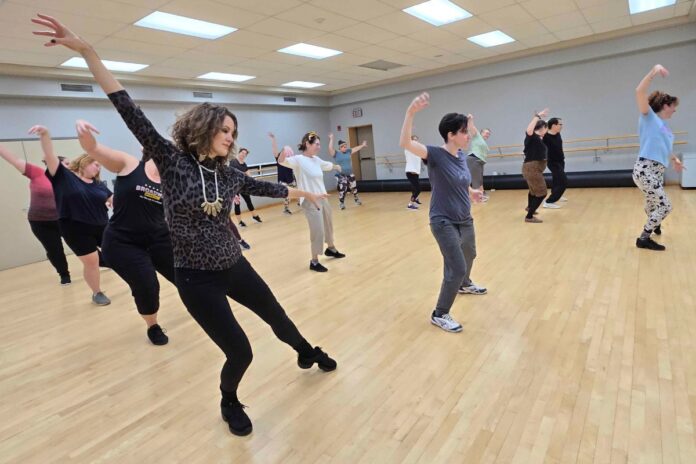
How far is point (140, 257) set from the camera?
2.72 meters

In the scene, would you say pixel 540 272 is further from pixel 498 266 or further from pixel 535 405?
pixel 535 405

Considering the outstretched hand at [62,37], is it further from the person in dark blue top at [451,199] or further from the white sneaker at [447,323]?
the white sneaker at [447,323]

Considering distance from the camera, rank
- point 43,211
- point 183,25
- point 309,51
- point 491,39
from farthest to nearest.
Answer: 1. point 491,39
2. point 309,51
3. point 183,25
4. point 43,211

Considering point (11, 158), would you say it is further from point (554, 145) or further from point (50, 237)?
point (554, 145)

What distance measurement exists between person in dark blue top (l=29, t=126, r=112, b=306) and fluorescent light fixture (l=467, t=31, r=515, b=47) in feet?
20.9

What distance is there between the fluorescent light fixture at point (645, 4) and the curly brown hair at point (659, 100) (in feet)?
11.2

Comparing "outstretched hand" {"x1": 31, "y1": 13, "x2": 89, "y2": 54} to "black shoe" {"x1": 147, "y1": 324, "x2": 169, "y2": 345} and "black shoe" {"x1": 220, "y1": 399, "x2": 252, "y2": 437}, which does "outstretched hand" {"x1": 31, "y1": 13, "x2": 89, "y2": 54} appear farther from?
"black shoe" {"x1": 147, "y1": 324, "x2": 169, "y2": 345}

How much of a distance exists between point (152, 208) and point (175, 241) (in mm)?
1252

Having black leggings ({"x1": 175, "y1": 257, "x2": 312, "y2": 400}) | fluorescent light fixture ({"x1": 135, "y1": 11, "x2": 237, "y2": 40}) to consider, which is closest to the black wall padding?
fluorescent light fixture ({"x1": 135, "y1": 11, "x2": 237, "y2": 40})

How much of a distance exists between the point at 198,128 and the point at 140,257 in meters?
1.54

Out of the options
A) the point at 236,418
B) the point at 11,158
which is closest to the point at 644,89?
the point at 236,418

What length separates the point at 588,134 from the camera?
29.6 ft

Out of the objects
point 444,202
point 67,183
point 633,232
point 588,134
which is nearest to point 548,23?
point 588,134

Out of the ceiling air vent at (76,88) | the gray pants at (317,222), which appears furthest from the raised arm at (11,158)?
the ceiling air vent at (76,88)
